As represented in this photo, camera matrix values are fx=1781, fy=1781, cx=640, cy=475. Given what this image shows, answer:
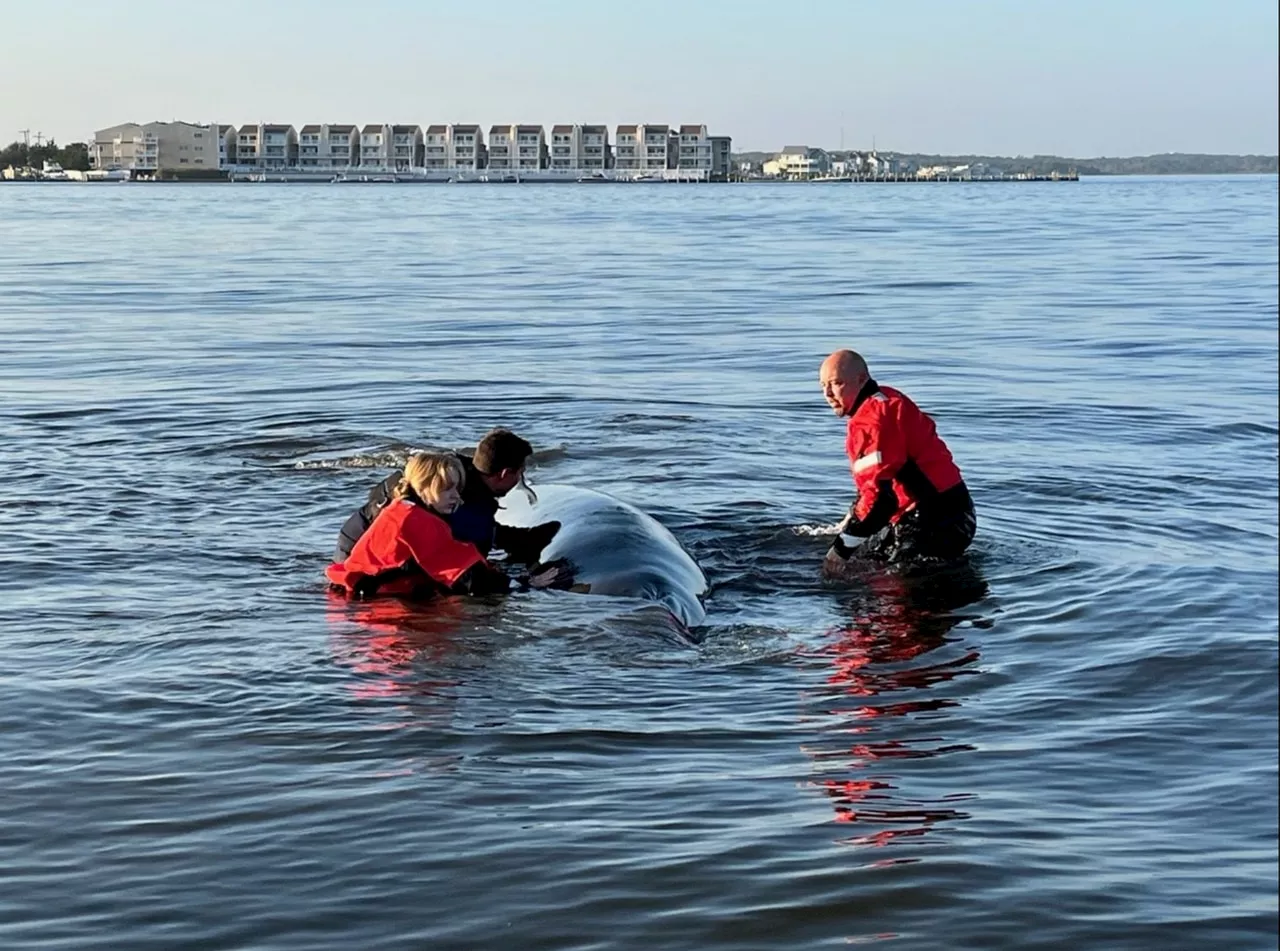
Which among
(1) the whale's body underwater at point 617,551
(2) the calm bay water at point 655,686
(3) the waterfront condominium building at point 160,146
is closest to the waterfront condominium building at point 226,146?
(3) the waterfront condominium building at point 160,146

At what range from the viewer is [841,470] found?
15.9 m

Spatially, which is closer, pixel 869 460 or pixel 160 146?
pixel 869 460

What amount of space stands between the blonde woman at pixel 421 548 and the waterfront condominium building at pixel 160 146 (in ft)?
607

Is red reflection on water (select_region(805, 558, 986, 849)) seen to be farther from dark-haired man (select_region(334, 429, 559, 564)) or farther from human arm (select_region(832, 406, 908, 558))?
dark-haired man (select_region(334, 429, 559, 564))

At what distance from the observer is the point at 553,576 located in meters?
10.5

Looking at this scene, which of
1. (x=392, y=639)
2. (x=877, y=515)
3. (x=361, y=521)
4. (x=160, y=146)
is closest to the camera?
(x=392, y=639)

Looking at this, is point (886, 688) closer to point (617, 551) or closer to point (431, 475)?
point (617, 551)

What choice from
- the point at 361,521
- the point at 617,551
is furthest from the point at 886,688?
the point at 361,521

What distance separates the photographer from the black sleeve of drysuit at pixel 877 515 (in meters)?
11.0

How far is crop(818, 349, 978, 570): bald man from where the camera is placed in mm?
10852

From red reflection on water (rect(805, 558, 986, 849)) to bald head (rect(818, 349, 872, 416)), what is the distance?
3.91 ft

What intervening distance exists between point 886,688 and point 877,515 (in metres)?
2.50

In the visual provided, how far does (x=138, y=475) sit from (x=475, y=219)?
64499mm

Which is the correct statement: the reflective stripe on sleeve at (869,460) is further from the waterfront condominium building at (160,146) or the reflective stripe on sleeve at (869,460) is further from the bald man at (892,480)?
the waterfront condominium building at (160,146)
